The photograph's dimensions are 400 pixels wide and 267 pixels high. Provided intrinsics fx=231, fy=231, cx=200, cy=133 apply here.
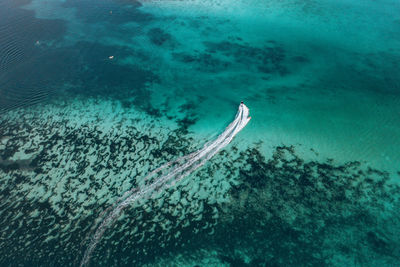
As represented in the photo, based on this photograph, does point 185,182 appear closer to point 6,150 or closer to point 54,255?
point 54,255

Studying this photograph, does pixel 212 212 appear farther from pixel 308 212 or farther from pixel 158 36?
pixel 158 36

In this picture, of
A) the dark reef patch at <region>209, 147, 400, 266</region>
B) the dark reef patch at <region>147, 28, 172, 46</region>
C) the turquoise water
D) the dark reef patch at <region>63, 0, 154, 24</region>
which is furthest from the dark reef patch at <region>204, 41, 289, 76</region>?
the dark reef patch at <region>63, 0, 154, 24</region>

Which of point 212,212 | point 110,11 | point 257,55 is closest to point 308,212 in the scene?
point 212,212

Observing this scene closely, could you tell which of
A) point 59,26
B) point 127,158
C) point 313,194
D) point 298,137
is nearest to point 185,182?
point 127,158

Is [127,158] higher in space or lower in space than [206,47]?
lower

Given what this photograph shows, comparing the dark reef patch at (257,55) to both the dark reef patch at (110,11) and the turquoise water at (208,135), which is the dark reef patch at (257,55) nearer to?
the turquoise water at (208,135)
